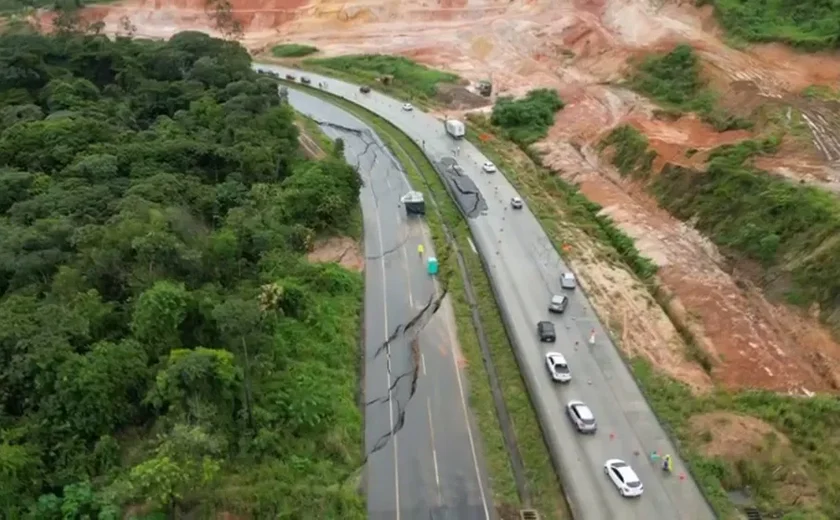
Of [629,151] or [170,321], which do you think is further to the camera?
[629,151]

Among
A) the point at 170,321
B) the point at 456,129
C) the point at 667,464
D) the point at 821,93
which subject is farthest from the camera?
the point at 456,129

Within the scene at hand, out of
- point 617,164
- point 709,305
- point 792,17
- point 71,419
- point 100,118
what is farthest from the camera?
point 792,17

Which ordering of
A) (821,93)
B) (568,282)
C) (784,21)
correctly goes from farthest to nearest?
(784,21) → (821,93) → (568,282)

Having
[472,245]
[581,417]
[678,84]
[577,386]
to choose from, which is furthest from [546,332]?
[678,84]

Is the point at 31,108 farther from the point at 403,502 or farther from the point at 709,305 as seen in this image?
the point at 709,305

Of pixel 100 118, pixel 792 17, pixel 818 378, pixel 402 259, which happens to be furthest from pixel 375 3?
pixel 818 378

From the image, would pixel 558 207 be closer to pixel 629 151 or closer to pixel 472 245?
pixel 472 245
